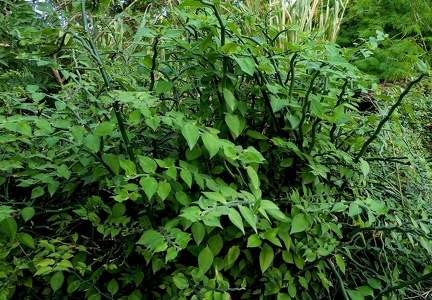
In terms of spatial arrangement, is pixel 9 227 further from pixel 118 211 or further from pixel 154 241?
pixel 154 241

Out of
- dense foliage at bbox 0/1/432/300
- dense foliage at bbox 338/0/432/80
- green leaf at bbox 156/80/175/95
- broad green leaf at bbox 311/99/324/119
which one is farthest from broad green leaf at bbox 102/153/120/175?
dense foliage at bbox 338/0/432/80

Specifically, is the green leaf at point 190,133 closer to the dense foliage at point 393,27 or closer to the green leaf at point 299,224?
the green leaf at point 299,224

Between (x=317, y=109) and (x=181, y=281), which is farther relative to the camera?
(x=317, y=109)

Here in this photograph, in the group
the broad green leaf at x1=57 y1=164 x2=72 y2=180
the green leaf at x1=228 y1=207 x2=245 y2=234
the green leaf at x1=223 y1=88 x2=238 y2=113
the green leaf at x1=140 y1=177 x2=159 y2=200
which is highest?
the green leaf at x1=223 y1=88 x2=238 y2=113

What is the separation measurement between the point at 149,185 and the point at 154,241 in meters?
0.14

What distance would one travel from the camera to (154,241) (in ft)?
3.19

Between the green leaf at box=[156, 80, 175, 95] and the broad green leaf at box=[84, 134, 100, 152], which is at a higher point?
the green leaf at box=[156, 80, 175, 95]

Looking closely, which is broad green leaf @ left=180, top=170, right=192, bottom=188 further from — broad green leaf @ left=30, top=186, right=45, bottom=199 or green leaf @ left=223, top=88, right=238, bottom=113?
broad green leaf @ left=30, top=186, right=45, bottom=199

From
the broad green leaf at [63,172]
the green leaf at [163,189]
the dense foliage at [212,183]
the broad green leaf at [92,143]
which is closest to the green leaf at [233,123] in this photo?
the dense foliage at [212,183]

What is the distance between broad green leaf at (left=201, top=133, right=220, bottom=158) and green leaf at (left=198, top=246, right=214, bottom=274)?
27 cm

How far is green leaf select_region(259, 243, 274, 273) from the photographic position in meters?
1.12

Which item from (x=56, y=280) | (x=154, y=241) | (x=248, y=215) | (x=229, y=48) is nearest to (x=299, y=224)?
(x=248, y=215)

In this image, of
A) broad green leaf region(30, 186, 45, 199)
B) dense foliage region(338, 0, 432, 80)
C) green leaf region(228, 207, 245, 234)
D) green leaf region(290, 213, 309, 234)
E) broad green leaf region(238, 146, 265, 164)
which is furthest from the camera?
dense foliage region(338, 0, 432, 80)

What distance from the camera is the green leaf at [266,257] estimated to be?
112 centimetres
